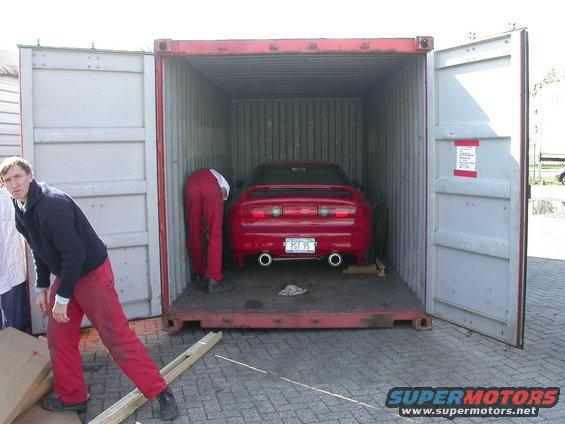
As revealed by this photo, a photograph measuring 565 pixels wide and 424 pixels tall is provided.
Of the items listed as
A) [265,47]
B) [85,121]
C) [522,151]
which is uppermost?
[265,47]

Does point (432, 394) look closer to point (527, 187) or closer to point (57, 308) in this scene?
point (527, 187)

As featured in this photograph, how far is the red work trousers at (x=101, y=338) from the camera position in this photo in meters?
3.67

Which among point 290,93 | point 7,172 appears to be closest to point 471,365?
point 7,172

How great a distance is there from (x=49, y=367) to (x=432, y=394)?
2.85m

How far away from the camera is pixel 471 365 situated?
14.9 feet

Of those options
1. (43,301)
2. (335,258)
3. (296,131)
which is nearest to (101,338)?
(43,301)

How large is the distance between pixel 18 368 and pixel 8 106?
4113 millimetres

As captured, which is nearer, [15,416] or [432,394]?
[15,416]

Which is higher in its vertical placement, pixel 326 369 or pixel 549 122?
pixel 549 122

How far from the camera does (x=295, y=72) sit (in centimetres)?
713

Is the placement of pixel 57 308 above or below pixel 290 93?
below

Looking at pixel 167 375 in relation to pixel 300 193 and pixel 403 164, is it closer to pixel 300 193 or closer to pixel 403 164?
pixel 300 193

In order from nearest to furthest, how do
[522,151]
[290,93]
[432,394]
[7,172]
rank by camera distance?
[7,172], [432,394], [522,151], [290,93]

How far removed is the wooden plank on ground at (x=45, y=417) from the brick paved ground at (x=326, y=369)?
6.3 inches
